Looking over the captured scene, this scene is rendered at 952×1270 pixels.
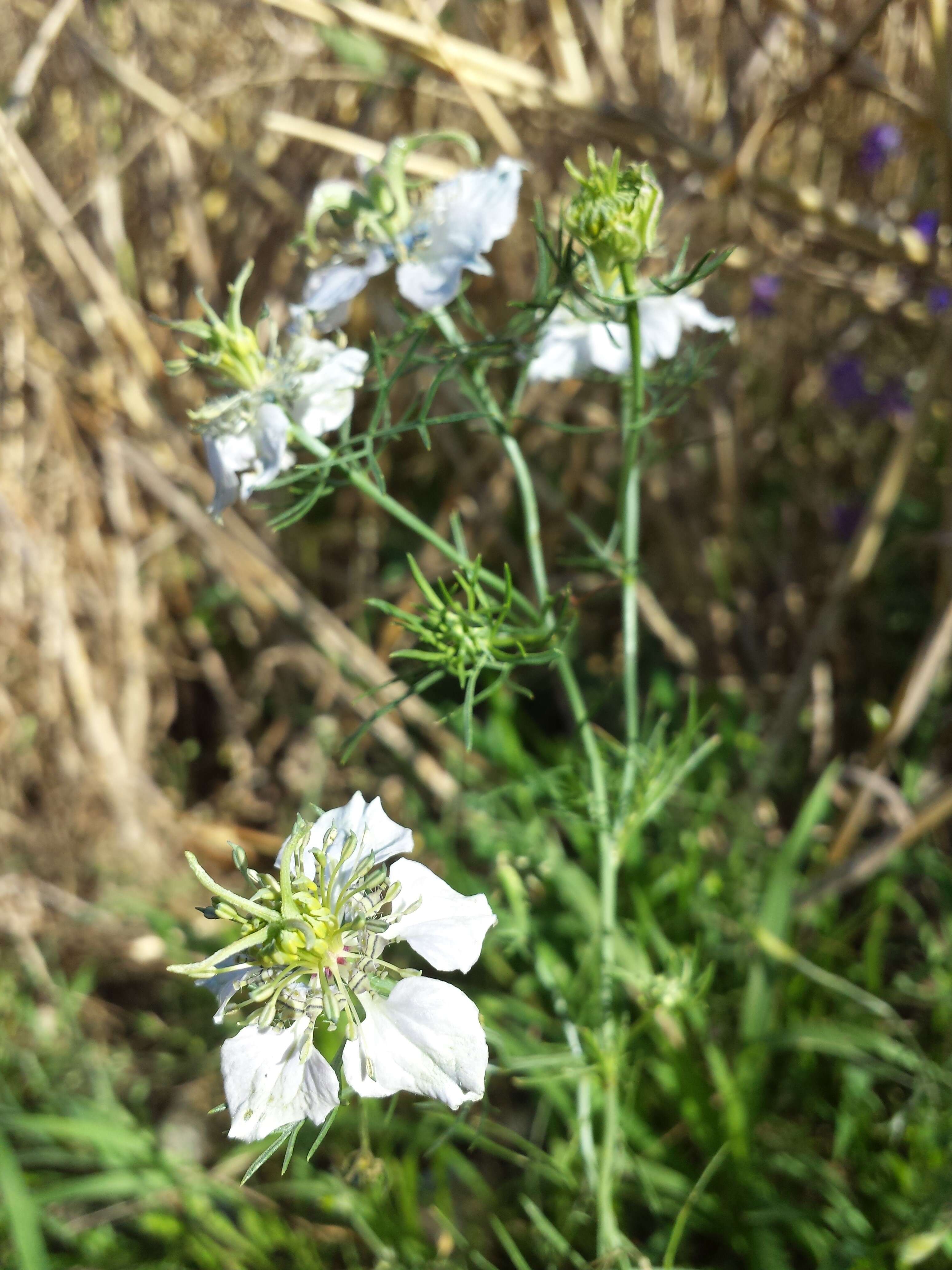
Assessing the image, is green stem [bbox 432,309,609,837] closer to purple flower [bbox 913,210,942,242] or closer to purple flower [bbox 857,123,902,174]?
purple flower [bbox 913,210,942,242]

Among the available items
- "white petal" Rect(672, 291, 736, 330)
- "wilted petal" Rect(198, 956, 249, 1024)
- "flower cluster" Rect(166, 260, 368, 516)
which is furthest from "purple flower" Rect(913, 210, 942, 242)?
"wilted petal" Rect(198, 956, 249, 1024)

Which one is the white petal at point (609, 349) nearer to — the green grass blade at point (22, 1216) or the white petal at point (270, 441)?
the white petal at point (270, 441)

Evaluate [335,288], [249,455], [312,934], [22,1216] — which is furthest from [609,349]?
[22,1216]

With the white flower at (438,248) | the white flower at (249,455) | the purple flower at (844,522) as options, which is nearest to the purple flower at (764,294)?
the purple flower at (844,522)

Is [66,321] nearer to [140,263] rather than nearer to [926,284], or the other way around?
[140,263]

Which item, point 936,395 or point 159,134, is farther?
point 159,134

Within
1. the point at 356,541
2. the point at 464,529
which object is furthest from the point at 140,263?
the point at 464,529

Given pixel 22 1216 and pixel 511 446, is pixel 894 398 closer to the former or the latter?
pixel 511 446
